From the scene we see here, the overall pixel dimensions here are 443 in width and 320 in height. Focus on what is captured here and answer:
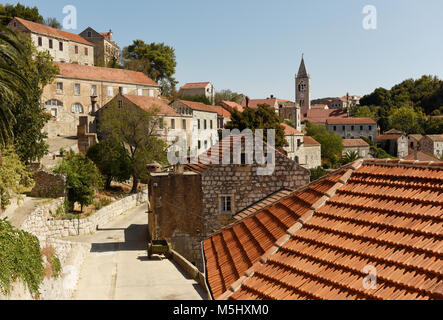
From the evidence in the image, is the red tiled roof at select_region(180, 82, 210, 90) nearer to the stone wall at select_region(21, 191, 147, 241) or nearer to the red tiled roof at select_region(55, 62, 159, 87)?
the red tiled roof at select_region(55, 62, 159, 87)

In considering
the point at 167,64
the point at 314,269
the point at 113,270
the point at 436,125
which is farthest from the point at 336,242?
the point at 436,125

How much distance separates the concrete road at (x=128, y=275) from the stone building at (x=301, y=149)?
49.4 m

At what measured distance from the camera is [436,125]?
110000 millimetres

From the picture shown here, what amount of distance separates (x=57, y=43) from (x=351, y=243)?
254ft

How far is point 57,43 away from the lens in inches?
2869

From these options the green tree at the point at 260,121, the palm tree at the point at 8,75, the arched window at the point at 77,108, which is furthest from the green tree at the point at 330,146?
the palm tree at the point at 8,75

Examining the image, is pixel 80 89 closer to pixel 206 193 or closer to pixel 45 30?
pixel 45 30

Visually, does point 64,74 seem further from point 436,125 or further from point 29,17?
point 436,125

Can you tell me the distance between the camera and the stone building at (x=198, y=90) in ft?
315

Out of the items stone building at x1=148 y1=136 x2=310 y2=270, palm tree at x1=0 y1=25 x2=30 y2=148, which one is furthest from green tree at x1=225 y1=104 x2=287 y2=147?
palm tree at x1=0 y1=25 x2=30 y2=148

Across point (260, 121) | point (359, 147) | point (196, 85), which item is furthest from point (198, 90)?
point (260, 121)
